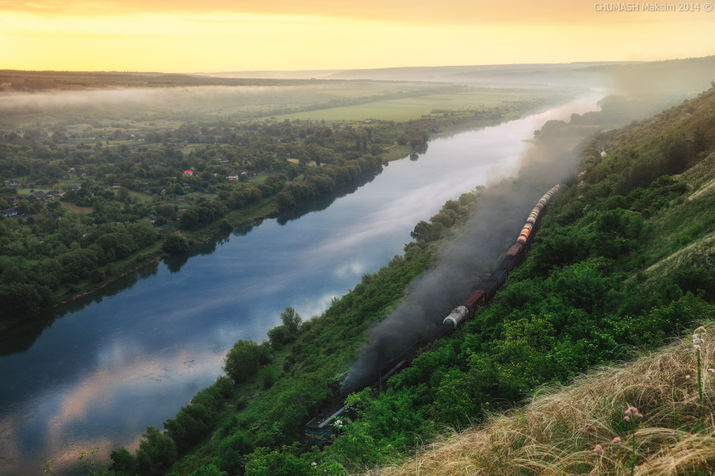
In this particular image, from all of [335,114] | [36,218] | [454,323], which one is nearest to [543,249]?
[454,323]

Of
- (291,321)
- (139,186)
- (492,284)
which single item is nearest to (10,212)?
(139,186)

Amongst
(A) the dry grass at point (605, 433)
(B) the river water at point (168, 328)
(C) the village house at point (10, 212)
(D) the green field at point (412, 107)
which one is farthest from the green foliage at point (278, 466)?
(D) the green field at point (412, 107)

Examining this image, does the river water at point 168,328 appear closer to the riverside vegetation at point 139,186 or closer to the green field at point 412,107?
the riverside vegetation at point 139,186

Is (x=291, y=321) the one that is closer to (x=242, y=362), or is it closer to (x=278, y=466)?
(x=242, y=362)

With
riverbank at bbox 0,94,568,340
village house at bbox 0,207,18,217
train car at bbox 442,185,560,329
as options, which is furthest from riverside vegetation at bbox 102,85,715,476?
village house at bbox 0,207,18,217

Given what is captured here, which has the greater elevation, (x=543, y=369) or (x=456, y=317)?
(x=543, y=369)

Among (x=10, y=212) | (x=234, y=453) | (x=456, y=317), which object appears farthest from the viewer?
(x=10, y=212)
